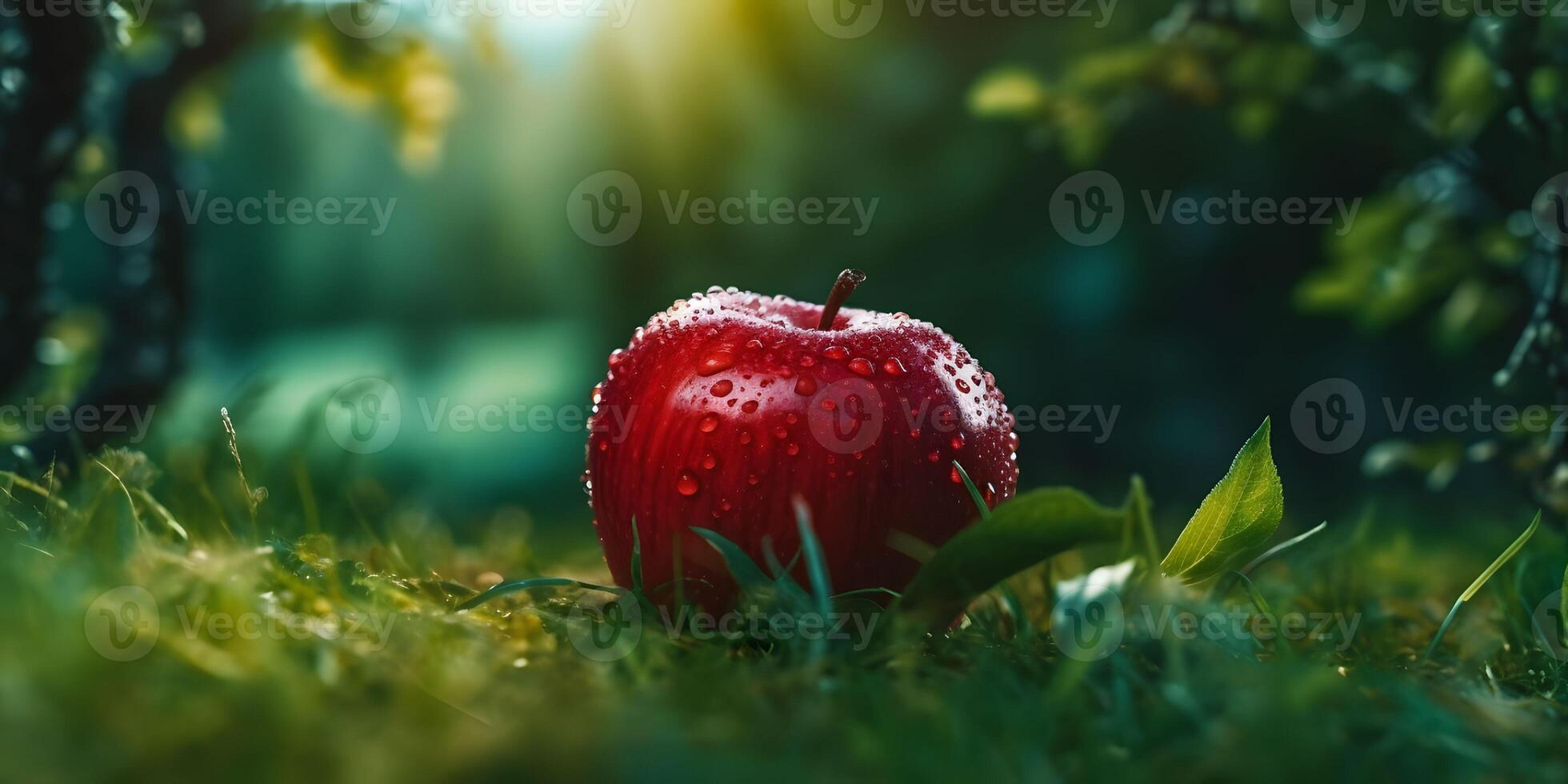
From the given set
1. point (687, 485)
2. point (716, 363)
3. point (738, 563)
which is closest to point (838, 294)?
point (716, 363)

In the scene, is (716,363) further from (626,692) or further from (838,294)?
(626,692)

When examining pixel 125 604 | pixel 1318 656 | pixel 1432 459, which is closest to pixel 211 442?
pixel 125 604

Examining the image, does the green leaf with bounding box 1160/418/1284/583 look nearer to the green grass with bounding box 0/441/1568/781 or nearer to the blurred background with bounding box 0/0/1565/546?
the green grass with bounding box 0/441/1568/781

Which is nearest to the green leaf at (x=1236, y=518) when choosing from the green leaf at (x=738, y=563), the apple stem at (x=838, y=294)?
the green leaf at (x=738, y=563)

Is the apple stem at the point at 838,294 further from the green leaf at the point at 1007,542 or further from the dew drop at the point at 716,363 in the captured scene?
the green leaf at the point at 1007,542

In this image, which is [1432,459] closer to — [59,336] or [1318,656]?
[1318,656]

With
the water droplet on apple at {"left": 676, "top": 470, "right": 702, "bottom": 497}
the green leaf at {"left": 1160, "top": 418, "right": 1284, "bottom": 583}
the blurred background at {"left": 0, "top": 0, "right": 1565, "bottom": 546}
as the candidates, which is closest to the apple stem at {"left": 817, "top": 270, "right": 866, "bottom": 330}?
the water droplet on apple at {"left": 676, "top": 470, "right": 702, "bottom": 497}
